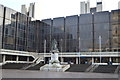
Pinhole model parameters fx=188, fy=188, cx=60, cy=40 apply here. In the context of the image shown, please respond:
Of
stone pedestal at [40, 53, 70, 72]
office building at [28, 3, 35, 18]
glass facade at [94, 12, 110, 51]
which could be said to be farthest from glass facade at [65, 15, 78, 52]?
office building at [28, 3, 35, 18]

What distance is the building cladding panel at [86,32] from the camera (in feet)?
194

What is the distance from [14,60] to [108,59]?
27706 millimetres

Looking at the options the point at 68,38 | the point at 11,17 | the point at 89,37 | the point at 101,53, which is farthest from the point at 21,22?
the point at 101,53

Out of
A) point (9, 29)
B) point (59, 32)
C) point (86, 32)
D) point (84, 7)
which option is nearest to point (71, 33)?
point (59, 32)

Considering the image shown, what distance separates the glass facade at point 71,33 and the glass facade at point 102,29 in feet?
21.3

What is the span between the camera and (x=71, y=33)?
62000 millimetres

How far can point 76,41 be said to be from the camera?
6075cm

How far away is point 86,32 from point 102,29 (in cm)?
511

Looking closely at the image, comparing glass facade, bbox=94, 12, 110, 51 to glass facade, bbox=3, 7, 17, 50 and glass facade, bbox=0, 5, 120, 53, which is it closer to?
glass facade, bbox=0, 5, 120, 53

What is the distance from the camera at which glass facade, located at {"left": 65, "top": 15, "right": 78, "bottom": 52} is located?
61056 millimetres

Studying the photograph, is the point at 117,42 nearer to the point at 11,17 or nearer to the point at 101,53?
the point at 101,53

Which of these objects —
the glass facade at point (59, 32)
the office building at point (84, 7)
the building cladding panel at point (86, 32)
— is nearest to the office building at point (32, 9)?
the office building at point (84, 7)

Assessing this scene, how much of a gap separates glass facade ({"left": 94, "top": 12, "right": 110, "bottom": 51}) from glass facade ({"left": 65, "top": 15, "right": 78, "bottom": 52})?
649 centimetres

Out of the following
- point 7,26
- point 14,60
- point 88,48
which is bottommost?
point 14,60
